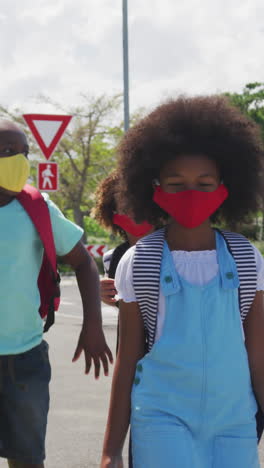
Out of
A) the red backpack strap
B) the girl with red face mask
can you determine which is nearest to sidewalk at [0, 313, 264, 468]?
the red backpack strap

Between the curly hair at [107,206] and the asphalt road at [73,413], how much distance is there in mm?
1362

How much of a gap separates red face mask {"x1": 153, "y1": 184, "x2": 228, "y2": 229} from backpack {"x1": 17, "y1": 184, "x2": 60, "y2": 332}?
0.57 m

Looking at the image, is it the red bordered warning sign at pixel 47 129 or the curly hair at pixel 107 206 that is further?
the red bordered warning sign at pixel 47 129

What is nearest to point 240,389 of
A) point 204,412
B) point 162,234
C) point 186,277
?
point 204,412

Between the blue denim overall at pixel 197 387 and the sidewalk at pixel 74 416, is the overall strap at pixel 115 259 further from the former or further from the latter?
the blue denim overall at pixel 197 387

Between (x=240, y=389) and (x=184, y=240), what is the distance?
514mm

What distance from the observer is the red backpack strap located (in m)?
3.37

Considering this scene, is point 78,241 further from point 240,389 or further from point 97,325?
point 240,389

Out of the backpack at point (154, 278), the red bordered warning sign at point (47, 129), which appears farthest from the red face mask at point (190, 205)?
the red bordered warning sign at point (47, 129)

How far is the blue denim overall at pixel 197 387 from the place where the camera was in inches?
104

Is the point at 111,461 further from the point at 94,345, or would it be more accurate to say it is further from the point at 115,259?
the point at 115,259

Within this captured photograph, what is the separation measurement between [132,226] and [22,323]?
1.44 meters

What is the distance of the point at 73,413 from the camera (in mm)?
6707

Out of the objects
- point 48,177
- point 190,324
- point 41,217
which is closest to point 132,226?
point 41,217
